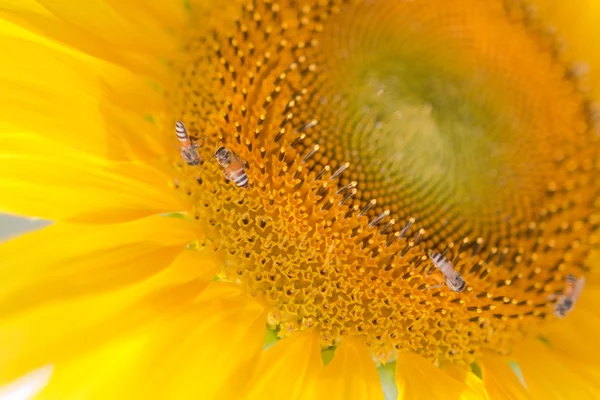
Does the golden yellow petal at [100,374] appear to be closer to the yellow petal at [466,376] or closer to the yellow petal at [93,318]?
the yellow petal at [93,318]

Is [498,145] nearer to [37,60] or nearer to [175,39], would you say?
[175,39]

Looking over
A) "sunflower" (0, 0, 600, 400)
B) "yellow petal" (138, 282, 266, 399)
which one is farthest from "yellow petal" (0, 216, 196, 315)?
"yellow petal" (138, 282, 266, 399)

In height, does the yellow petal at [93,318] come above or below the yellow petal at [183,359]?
above

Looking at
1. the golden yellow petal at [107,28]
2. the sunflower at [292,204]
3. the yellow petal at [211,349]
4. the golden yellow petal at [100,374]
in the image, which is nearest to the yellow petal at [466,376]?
the sunflower at [292,204]

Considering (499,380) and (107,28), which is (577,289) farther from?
(107,28)

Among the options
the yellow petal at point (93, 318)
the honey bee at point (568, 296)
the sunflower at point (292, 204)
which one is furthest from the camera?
the honey bee at point (568, 296)

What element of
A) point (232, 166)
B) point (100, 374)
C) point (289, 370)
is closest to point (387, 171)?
point (232, 166)
